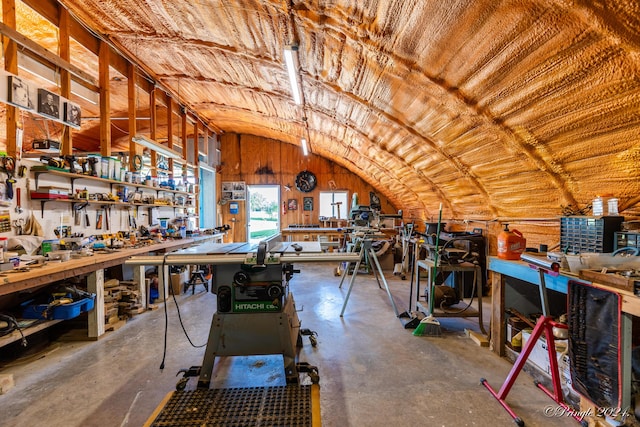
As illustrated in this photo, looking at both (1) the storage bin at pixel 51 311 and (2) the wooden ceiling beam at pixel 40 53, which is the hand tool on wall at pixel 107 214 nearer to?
(1) the storage bin at pixel 51 311

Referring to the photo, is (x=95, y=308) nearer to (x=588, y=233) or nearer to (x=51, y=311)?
(x=51, y=311)

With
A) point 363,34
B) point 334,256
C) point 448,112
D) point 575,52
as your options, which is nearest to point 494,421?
point 334,256

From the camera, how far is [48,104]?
9.46 feet

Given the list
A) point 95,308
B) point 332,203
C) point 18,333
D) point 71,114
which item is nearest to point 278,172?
point 332,203

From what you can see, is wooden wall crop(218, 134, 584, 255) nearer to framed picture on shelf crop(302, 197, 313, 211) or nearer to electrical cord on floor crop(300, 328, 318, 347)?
framed picture on shelf crop(302, 197, 313, 211)

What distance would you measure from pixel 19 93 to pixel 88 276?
5.79ft

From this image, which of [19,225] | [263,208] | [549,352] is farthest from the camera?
[263,208]

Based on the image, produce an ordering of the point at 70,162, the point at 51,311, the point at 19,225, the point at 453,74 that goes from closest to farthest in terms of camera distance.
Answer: the point at 453,74, the point at 51,311, the point at 19,225, the point at 70,162

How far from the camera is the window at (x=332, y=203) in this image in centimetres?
845

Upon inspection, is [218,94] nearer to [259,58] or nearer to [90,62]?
[90,62]

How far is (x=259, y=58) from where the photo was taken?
3531 mm

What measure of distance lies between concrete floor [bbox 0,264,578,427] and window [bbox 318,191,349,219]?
5.18 metres

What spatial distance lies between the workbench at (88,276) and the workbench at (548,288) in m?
2.77

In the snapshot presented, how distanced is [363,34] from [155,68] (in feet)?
12.9
